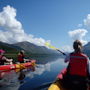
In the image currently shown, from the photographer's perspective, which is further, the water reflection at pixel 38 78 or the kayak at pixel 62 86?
the water reflection at pixel 38 78

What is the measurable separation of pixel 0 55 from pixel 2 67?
5.95 ft

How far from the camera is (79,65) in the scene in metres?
11.2

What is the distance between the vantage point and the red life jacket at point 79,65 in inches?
438

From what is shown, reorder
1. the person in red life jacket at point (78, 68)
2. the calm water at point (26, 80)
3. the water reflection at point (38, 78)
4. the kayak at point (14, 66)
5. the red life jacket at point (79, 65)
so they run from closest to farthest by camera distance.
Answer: the person in red life jacket at point (78, 68) < the red life jacket at point (79, 65) < the calm water at point (26, 80) < the water reflection at point (38, 78) < the kayak at point (14, 66)

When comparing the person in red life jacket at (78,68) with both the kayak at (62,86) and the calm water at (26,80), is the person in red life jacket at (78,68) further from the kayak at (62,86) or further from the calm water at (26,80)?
the calm water at (26,80)

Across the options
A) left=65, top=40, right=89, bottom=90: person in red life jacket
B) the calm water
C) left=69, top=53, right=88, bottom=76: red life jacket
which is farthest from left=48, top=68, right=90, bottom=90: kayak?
the calm water

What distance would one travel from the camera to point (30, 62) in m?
39.1

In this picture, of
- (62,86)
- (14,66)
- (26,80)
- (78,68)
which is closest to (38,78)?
(26,80)

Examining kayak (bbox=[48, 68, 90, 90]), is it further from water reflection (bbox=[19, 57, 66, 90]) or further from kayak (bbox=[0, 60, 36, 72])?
kayak (bbox=[0, 60, 36, 72])

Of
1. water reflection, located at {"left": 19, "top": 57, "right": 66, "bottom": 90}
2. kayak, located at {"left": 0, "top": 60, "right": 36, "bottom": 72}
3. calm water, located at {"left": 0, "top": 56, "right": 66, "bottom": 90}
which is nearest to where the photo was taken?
calm water, located at {"left": 0, "top": 56, "right": 66, "bottom": 90}

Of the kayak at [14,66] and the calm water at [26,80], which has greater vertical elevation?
the kayak at [14,66]

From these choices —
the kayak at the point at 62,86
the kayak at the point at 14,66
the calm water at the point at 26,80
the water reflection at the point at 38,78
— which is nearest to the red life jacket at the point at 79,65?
the kayak at the point at 62,86

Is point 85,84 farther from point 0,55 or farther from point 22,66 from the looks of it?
point 22,66

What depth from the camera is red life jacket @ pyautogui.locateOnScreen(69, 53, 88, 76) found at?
1112cm
